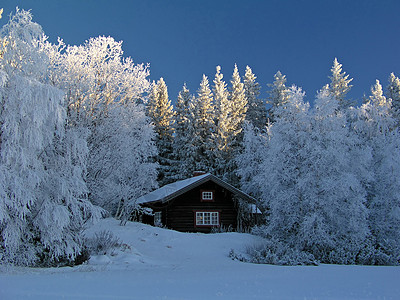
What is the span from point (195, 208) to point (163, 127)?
17.9 metres

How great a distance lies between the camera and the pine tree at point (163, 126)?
141 ft

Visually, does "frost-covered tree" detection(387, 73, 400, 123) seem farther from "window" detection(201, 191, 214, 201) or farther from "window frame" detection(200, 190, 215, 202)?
"window" detection(201, 191, 214, 201)

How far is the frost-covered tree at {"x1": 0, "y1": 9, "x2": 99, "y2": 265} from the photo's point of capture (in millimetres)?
10359

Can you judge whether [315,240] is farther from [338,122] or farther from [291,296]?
[291,296]

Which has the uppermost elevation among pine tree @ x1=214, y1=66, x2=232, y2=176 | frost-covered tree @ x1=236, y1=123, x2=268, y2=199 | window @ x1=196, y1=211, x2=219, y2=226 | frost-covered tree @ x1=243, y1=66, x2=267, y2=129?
frost-covered tree @ x1=243, y1=66, x2=267, y2=129

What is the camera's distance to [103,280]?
8.94 meters

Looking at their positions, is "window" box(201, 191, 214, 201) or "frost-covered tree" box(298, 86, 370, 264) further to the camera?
"window" box(201, 191, 214, 201)

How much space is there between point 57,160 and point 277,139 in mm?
13233

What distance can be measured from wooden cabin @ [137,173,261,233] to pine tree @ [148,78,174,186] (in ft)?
45.2

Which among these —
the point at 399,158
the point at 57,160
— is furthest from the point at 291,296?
the point at 399,158

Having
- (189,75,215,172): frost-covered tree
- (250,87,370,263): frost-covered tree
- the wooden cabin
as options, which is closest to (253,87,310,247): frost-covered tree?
(250,87,370,263): frost-covered tree

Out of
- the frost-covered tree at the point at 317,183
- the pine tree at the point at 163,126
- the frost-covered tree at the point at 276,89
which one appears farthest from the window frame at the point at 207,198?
the frost-covered tree at the point at 276,89

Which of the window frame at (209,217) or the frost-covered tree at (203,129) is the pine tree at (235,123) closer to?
the frost-covered tree at (203,129)

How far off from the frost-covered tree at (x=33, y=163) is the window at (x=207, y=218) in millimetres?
16189
